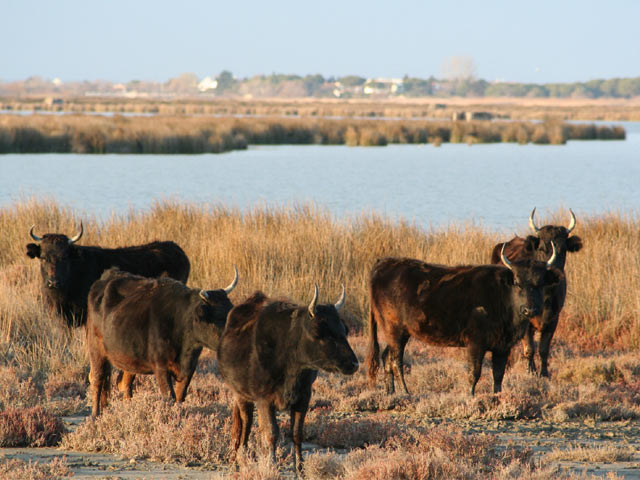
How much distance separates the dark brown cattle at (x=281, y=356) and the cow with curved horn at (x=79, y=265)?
145 inches

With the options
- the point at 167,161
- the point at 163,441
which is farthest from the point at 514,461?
the point at 167,161

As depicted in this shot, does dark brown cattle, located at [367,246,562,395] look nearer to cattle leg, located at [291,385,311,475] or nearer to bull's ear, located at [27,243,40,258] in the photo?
cattle leg, located at [291,385,311,475]

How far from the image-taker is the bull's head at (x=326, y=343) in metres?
5.89

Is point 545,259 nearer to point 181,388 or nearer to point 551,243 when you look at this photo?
point 551,243

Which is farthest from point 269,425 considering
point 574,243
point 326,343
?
point 574,243

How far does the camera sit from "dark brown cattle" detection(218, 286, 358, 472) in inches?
234

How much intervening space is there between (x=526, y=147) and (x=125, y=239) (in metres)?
47.4

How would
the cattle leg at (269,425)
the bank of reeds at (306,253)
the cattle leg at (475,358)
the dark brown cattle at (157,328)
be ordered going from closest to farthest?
the cattle leg at (269,425) → the dark brown cattle at (157,328) → the cattle leg at (475,358) → the bank of reeds at (306,253)

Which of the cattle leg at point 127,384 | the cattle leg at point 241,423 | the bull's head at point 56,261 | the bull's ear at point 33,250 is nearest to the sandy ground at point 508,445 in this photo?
the cattle leg at point 241,423

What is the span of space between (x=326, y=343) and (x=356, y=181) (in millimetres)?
30849

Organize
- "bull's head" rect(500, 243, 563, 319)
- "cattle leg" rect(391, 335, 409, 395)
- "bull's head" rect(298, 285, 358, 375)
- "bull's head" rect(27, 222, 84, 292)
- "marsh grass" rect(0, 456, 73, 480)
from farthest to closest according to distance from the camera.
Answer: "bull's head" rect(27, 222, 84, 292), "cattle leg" rect(391, 335, 409, 395), "bull's head" rect(500, 243, 563, 319), "marsh grass" rect(0, 456, 73, 480), "bull's head" rect(298, 285, 358, 375)

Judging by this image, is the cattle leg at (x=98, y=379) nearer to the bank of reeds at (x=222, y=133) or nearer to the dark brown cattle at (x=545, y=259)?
the dark brown cattle at (x=545, y=259)

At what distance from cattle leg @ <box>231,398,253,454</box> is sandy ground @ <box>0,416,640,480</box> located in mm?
233

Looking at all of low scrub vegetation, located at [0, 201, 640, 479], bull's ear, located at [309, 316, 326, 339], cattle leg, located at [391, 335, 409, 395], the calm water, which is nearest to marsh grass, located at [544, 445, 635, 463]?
low scrub vegetation, located at [0, 201, 640, 479]
